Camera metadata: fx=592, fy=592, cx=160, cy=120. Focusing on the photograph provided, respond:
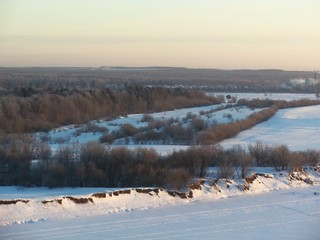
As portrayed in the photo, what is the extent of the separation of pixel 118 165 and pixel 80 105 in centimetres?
2596

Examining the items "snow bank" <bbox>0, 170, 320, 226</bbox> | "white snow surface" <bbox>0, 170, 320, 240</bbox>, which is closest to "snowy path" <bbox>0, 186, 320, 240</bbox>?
"white snow surface" <bbox>0, 170, 320, 240</bbox>

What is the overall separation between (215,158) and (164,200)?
4.70 m

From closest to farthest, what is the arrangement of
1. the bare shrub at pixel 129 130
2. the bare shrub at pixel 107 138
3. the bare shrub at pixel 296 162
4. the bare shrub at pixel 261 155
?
the bare shrub at pixel 296 162 < the bare shrub at pixel 261 155 < the bare shrub at pixel 107 138 < the bare shrub at pixel 129 130

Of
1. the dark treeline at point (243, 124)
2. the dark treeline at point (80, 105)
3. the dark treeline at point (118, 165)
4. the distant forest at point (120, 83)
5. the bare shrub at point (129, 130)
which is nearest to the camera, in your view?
the dark treeline at point (118, 165)

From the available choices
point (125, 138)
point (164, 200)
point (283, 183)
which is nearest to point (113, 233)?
point (164, 200)

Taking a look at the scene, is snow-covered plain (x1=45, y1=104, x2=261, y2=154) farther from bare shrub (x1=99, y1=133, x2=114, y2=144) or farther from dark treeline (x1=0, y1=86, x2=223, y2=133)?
dark treeline (x1=0, y1=86, x2=223, y2=133)

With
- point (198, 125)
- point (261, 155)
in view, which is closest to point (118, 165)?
point (261, 155)

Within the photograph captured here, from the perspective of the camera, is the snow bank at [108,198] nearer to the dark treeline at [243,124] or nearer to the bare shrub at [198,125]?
the dark treeline at [243,124]

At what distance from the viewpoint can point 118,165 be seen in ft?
63.6

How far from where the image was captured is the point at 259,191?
18.8 meters

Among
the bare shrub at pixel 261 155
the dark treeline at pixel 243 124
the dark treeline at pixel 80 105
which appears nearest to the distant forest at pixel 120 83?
the dark treeline at pixel 80 105

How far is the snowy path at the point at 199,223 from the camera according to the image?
1264 cm

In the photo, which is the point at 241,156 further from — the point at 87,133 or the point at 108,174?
the point at 87,133

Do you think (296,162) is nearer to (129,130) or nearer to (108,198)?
(108,198)
